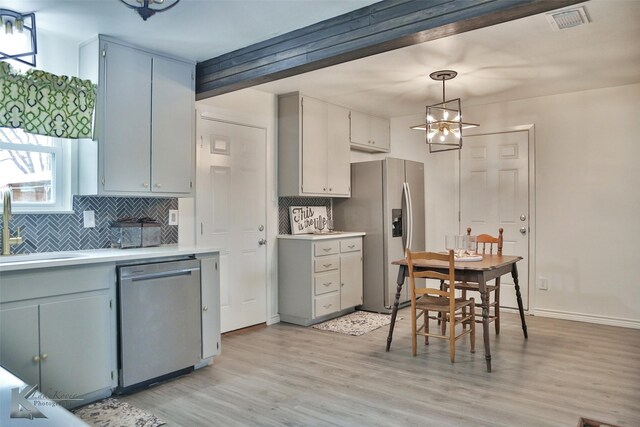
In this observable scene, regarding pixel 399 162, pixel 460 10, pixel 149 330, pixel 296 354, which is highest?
pixel 460 10

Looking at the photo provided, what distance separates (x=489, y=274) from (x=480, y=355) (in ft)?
2.32

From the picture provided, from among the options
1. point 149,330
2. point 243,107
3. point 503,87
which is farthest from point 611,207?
point 149,330

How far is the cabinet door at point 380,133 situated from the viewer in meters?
5.75

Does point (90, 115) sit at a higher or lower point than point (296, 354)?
higher

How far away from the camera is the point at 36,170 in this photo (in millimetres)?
3049

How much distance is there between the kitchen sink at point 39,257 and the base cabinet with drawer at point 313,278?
2136 mm

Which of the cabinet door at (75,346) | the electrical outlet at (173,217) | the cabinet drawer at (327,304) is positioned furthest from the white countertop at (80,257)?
the cabinet drawer at (327,304)

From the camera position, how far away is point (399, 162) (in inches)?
208

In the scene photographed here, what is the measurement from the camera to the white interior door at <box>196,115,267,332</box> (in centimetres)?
408

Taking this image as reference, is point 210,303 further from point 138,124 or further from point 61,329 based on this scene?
point 138,124

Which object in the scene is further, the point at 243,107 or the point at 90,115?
the point at 243,107

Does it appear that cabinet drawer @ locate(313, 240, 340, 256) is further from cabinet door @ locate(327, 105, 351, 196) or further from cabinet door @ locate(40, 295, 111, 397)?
cabinet door @ locate(40, 295, 111, 397)

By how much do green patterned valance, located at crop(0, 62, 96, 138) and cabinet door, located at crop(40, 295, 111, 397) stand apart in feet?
3.71

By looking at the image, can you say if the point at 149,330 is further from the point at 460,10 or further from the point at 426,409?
the point at 460,10
